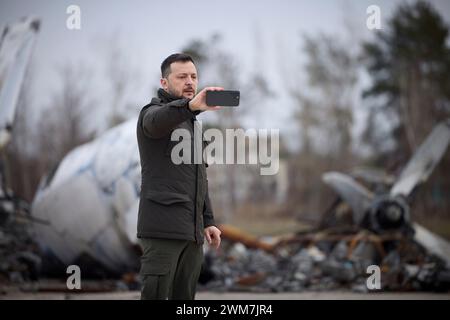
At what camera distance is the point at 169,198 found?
8.54 feet

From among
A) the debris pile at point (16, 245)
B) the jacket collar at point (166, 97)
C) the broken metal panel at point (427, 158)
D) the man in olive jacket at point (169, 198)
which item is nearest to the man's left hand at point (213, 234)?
the man in olive jacket at point (169, 198)

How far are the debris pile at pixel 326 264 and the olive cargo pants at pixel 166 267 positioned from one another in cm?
360

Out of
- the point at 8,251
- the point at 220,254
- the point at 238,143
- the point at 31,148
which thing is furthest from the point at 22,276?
the point at 31,148

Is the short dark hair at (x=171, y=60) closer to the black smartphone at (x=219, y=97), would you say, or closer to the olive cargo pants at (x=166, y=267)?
the black smartphone at (x=219, y=97)

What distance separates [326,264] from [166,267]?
14.6 feet

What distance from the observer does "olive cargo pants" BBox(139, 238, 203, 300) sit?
2576mm

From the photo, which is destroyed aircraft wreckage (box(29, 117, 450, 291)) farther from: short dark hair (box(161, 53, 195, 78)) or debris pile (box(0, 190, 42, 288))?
short dark hair (box(161, 53, 195, 78))

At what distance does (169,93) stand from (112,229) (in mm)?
3730

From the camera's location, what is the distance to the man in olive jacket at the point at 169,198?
2574mm
